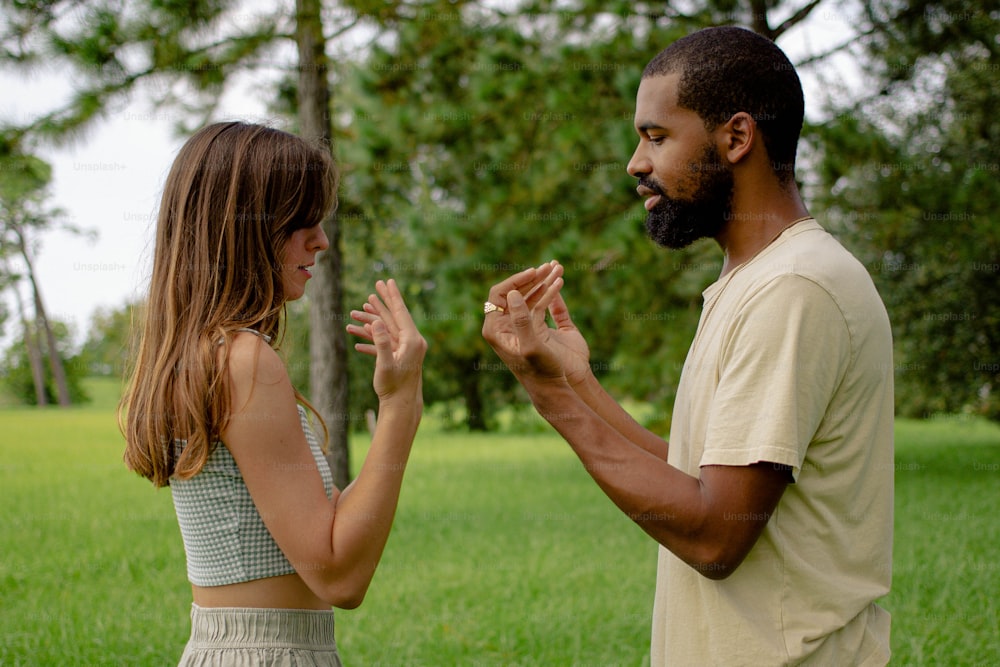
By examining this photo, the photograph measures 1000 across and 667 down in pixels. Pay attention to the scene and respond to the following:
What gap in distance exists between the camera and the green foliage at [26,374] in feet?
128

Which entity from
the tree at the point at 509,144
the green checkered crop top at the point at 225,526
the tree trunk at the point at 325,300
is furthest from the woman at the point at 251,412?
the tree at the point at 509,144

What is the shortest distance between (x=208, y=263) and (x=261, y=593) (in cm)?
65

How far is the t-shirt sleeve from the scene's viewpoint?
4.93 feet

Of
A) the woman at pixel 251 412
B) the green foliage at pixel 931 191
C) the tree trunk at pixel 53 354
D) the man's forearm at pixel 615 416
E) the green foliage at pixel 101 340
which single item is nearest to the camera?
the woman at pixel 251 412

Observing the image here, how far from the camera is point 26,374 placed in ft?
128

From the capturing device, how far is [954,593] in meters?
5.41

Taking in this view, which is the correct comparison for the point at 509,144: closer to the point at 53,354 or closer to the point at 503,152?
the point at 503,152

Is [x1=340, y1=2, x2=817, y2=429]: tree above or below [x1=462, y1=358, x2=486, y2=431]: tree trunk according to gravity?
above

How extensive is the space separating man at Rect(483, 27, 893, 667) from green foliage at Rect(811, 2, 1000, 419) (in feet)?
22.2

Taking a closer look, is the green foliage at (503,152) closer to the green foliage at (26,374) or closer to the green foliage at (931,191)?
the green foliage at (931,191)

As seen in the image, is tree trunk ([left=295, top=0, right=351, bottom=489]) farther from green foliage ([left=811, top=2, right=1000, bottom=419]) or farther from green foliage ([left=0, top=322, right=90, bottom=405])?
green foliage ([left=0, top=322, right=90, bottom=405])

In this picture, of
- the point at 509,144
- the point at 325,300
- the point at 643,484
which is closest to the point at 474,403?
Result: the point at 509,144

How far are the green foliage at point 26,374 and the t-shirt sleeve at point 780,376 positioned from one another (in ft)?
139

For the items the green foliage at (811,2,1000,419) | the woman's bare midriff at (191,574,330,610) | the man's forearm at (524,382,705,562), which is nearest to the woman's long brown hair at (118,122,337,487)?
the woman's bare midriff at (191,574,330,610)
